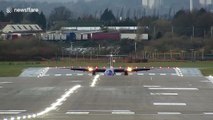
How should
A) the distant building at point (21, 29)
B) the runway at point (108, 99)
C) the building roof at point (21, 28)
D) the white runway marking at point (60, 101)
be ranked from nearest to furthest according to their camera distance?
the runway at point (108, 99)
the white runway marking at point (60, 101)
the distant building at point (21, 29)
the building roof at point (21, 28)

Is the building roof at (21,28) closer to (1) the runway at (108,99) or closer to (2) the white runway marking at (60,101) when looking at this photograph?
(1) the runway at (108,99)

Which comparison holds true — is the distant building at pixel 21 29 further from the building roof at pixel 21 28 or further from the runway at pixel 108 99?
the runway at pixel 108 99

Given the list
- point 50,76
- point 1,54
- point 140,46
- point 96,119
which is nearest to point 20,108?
point 96,119

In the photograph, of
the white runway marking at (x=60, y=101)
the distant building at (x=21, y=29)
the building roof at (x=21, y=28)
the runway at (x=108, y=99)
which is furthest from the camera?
the building roof at (x=21, y=28)

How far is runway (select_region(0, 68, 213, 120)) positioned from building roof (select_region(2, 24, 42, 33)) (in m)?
94.5

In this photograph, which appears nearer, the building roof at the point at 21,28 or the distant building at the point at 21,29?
the distant building at the point at 21,29

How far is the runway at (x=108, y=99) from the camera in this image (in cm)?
3056

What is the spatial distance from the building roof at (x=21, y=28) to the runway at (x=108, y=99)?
94544mm

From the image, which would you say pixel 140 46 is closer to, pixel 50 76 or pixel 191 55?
pixel 191 55

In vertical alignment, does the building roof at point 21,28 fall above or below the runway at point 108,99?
above

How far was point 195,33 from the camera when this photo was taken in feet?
453

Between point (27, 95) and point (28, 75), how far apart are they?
2444 cm

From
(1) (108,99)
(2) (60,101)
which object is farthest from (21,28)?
(2) (60,101)

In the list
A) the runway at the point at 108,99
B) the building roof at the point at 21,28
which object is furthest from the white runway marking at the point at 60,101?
the building roof at the point at 21,28
